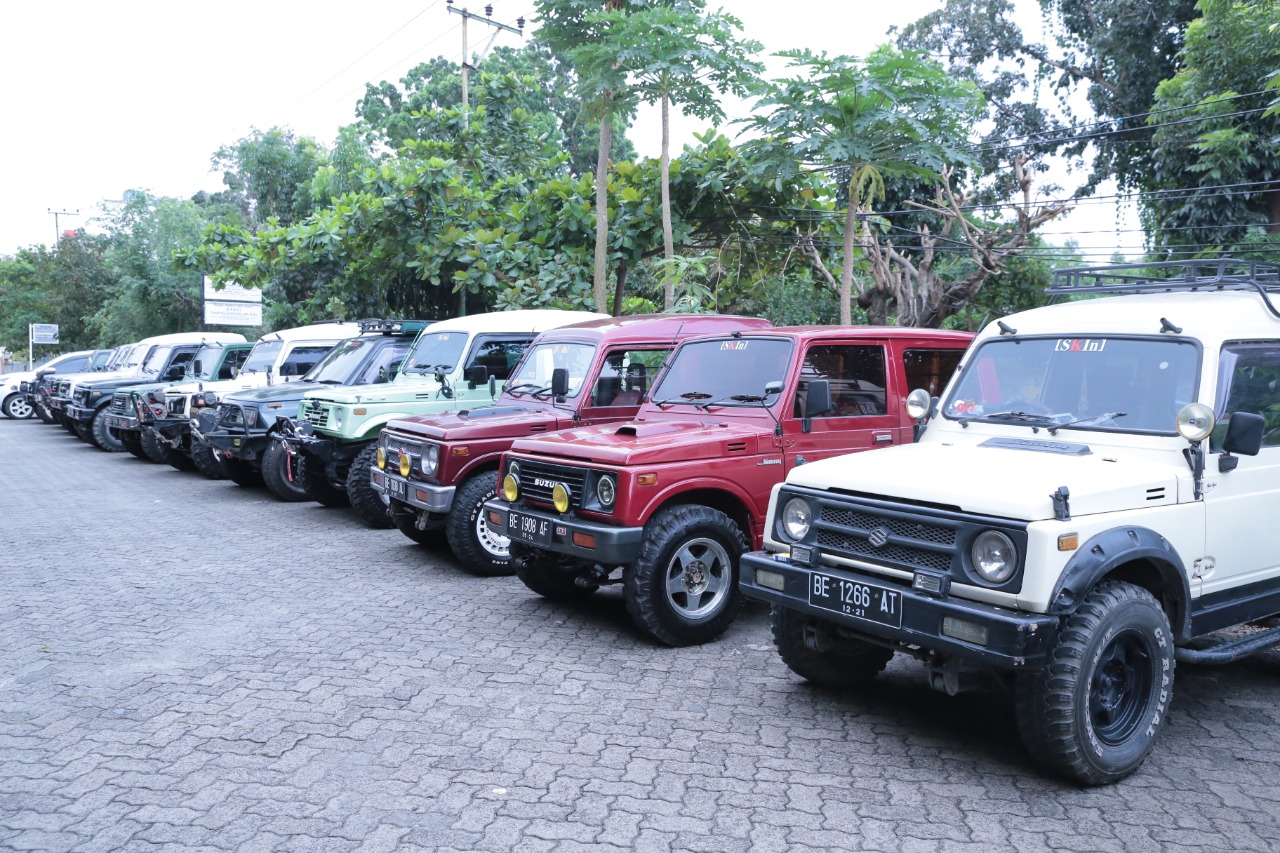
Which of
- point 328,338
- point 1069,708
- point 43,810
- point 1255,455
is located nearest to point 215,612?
point 43,810

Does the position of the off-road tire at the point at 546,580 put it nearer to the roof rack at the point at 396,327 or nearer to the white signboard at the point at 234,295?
the roof rack at the point at 396,327

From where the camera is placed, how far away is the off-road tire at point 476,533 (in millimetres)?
7871

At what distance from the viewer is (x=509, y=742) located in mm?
4684

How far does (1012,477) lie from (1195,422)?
912mm

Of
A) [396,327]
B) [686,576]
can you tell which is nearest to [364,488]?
[396,327]

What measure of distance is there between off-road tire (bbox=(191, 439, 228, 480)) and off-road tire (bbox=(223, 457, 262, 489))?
0.31 metres

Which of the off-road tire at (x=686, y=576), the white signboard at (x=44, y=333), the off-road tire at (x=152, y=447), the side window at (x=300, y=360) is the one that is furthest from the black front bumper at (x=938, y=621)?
the white signboard at (x=44, y=333)

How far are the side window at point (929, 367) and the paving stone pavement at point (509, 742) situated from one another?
2114 millimetres

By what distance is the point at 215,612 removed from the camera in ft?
22.9

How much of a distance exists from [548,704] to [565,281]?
38.7 ft

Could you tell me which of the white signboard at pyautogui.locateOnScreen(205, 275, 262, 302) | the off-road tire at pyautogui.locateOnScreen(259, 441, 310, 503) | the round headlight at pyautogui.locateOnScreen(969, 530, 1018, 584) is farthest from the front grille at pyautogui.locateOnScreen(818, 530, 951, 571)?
the white signboard at pyautogui.locateOnScreen(205, 275, 262, 302)

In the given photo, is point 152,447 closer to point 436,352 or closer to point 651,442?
point 436,352

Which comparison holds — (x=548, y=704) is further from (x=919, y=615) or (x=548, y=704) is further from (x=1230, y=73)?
(x=1230, y=73)

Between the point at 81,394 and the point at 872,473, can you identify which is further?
the point at 81,394
